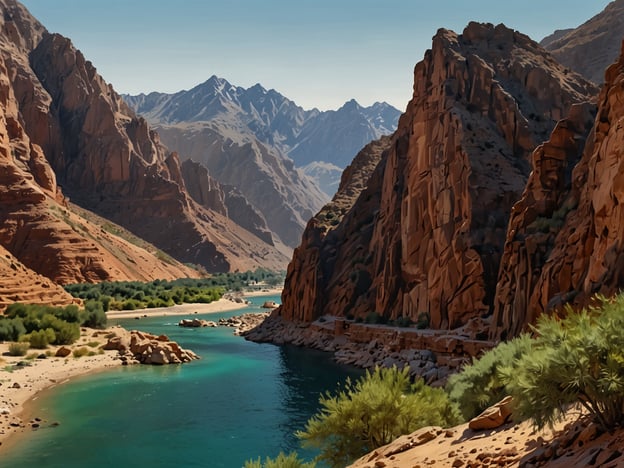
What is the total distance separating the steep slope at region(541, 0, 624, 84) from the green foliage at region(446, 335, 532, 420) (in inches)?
3838

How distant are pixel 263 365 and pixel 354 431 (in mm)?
33163

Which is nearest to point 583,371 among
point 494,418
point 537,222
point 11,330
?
point 494,418

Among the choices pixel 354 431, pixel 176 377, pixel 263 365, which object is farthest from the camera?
pixel 263 365

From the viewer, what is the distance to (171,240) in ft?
603

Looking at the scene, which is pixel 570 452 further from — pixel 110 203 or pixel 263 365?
pixel 110 203

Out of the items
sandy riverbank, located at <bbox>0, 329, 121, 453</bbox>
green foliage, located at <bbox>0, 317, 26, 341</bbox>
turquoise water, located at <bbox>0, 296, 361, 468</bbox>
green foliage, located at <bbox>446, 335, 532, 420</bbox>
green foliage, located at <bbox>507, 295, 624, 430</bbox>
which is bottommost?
turquoise water, located at <bbox>0, 296, 361, 468</bbox>

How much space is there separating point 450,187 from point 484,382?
35.8 meters

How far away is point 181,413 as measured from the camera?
3272 centimetres


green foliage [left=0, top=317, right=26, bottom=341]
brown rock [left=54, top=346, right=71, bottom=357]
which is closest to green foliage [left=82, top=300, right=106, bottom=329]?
green foliage [left=0, top=317, right=26, bottom=341]

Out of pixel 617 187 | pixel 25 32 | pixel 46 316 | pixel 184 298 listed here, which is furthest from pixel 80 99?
pixel 617 187

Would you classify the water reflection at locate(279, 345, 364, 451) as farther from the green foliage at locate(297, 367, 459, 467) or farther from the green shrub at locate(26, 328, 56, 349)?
the green shrub at locate(26, 328, 56, 349)

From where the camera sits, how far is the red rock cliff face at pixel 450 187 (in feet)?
160

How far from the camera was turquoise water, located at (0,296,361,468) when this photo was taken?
2523cm

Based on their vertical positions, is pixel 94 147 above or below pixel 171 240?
above
